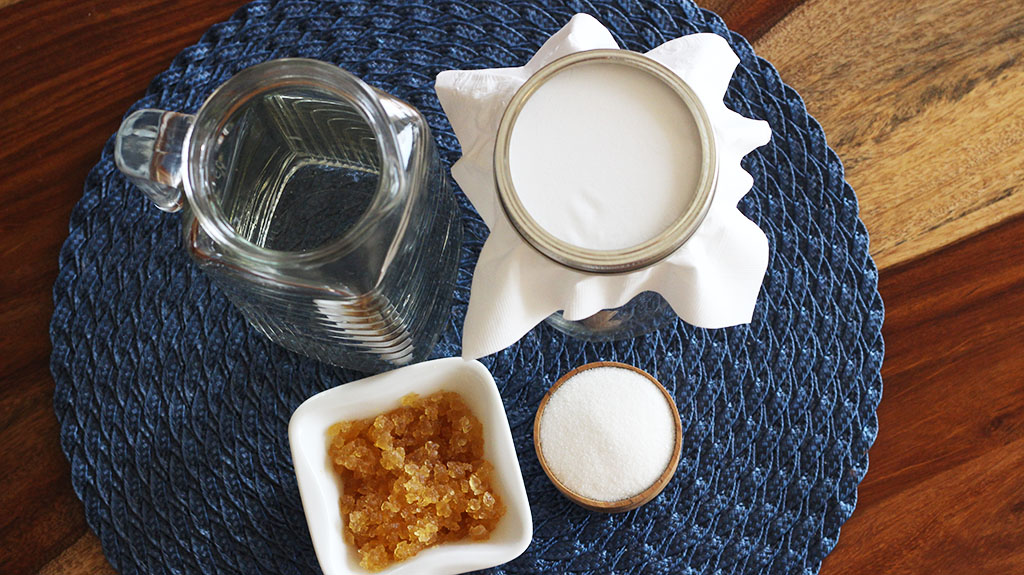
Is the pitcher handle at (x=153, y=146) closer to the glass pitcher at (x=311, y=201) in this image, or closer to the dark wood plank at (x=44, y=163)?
the glass pitcher at (x=311, y=201)

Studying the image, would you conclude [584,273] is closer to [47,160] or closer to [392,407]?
[392,407]

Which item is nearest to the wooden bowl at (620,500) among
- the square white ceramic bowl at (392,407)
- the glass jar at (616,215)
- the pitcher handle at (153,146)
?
the square white ceramic bowl at (392,407)

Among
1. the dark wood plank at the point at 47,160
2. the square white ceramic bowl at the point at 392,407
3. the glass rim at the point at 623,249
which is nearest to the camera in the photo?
the glass rim at the point at 623,249

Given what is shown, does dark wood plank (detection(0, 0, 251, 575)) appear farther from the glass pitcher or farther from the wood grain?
the wood grain

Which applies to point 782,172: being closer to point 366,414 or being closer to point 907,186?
point 907,186

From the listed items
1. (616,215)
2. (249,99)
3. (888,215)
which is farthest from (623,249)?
(888,215)

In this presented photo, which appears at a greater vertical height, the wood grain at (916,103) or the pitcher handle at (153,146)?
the pitcher handle at (153,146)

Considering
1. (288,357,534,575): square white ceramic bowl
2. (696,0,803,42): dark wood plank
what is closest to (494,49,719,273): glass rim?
(288,357,534,575): square white ceramic bowl

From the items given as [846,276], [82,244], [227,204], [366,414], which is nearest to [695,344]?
[846,276]
